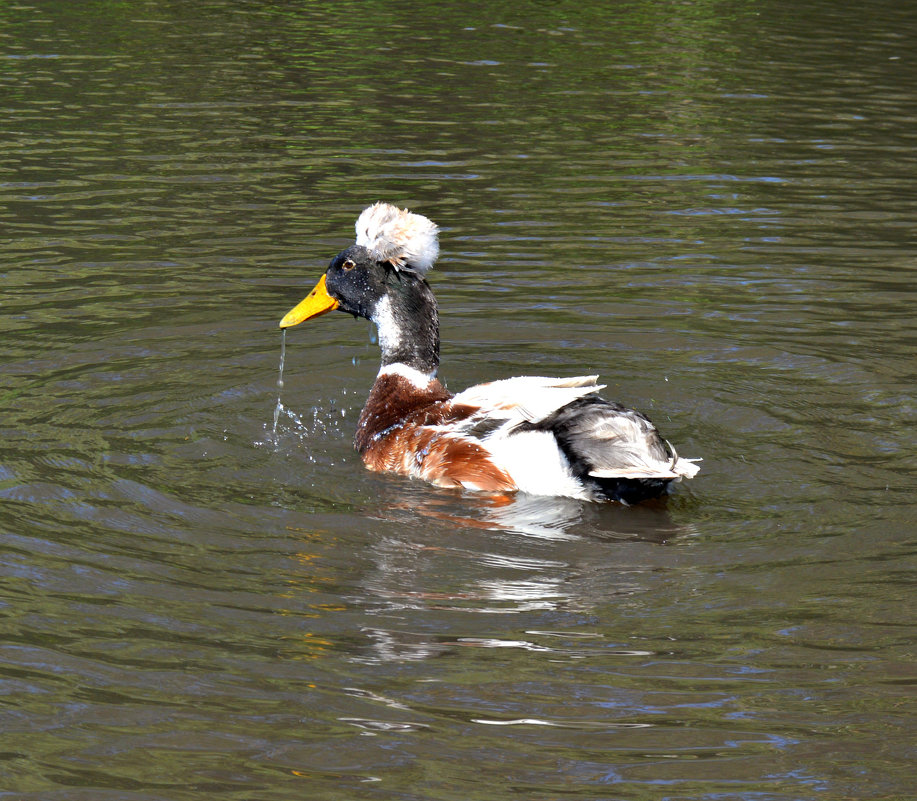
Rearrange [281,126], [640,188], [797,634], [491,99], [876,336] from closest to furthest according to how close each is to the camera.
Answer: [797,634] < [876,336] < [640,188] < [281,126] < [491,99]

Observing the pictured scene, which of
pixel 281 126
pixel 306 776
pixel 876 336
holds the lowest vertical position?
pixel 306 776

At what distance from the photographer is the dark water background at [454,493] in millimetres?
4492

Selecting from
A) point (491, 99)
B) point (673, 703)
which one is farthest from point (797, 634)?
point (491, 99)

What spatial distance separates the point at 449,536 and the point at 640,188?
6.67 m

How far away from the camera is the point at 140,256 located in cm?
1047

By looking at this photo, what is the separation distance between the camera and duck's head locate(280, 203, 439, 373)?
7.77 metres

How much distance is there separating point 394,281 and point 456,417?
1.16 metres

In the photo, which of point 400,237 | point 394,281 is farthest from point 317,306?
point 400,237

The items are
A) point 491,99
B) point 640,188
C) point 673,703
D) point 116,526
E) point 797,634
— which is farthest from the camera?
point 491,99

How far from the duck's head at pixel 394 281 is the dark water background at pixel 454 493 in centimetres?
61

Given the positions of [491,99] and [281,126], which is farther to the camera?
[491,99]

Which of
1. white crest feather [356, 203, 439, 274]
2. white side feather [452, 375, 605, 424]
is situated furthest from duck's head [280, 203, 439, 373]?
white side feather [452, 375, 605, 424]

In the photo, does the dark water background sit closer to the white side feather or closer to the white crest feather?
the white side feather

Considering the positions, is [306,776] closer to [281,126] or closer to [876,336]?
[876,336]
